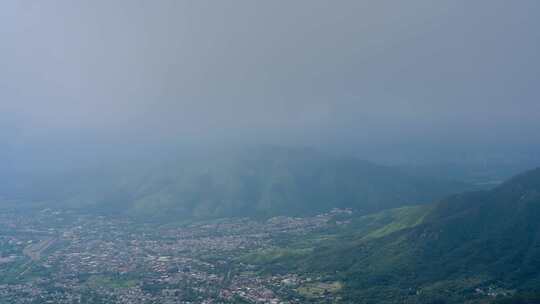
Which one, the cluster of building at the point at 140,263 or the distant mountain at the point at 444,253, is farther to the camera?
the cluster of building at the point at 140,263

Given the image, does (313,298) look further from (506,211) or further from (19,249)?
(19,249)

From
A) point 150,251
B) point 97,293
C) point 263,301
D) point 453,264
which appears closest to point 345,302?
point 263,301

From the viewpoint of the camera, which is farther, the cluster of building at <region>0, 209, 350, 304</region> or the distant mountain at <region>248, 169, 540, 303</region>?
the cluster of building at <region>0, 209, 350, 304</region>

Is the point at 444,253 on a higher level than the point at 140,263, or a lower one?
higher

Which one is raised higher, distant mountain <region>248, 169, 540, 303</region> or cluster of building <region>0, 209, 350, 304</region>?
distant mountain <region>248, 169, 540, 303</region>

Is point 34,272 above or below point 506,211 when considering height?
below

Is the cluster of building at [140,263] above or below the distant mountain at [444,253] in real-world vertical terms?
below

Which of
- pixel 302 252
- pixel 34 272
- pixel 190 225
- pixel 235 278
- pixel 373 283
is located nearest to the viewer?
pixel 373 283

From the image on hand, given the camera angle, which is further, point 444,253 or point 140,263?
point 140,263
